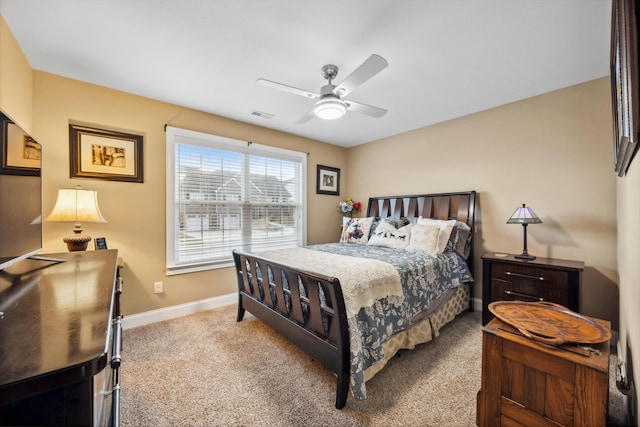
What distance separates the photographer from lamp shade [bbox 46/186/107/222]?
212cm

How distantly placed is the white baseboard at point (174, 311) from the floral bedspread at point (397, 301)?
58.3 inches

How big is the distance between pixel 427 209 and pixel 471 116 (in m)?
1.31

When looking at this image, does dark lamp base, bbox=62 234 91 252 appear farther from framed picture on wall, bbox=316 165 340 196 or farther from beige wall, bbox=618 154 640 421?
beige wall, bbox=618 154 640 421

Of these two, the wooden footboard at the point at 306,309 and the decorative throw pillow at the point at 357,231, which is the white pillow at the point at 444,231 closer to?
the decorative throw pillow at the point at 357,231

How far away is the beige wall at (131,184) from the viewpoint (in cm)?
237

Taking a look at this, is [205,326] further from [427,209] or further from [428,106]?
[428,106]

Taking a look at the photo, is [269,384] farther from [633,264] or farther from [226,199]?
[226,199]

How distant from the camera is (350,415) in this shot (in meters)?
1.59

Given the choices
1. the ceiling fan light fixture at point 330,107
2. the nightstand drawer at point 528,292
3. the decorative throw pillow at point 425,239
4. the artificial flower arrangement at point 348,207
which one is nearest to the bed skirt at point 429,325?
the nightstand drawer at point 528,292

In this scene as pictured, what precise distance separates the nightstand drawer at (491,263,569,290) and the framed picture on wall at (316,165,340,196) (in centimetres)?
273

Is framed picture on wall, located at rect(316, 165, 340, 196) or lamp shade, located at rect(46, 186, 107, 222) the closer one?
lamp shade, located at rect(46, 186, 107, 222)

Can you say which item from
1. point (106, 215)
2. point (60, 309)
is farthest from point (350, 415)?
point (106, 215)

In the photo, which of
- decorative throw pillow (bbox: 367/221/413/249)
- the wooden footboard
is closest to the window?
the wooden footboard

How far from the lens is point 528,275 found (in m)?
2.47
